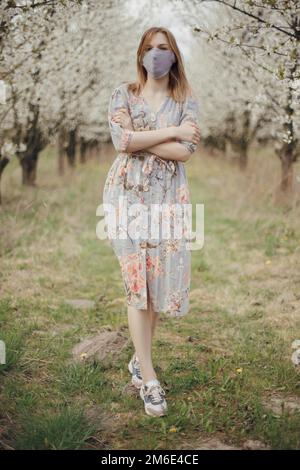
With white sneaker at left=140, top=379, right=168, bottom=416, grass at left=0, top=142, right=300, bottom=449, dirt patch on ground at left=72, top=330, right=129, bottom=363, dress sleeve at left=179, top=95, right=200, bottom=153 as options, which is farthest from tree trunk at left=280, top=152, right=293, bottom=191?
white sneaker at left=140, top=379, right=168, bottom=416

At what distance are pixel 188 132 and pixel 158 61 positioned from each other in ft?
1.39

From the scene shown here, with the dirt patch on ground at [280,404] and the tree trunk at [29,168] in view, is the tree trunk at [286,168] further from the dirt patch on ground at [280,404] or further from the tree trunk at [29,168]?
the dirt patch on ground at [280,404]

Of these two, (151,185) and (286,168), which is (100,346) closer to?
(151,185)

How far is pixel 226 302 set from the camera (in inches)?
204

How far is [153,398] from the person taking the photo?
10.2 feet

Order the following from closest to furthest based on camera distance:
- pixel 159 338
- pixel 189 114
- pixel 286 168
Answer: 1. pixel 189 114
2. pixel 159 338
3. pixel 286 168

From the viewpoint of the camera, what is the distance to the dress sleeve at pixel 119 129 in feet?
10.1

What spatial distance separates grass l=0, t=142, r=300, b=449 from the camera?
2.92m

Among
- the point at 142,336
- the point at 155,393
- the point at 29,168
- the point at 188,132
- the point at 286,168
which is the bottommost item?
the point at 155,393

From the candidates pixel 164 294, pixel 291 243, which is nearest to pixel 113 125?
pixel 164 294

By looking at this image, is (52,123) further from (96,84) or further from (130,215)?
(130,215)

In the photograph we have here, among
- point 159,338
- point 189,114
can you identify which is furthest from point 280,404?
point 189,114

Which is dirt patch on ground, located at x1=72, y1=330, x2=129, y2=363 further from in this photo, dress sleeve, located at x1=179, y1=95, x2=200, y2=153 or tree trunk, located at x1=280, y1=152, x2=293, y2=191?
tree trunk, located at x1=280, y1=152, x2=293, y2=191

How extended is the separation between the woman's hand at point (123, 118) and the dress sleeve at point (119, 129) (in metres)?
0.02
